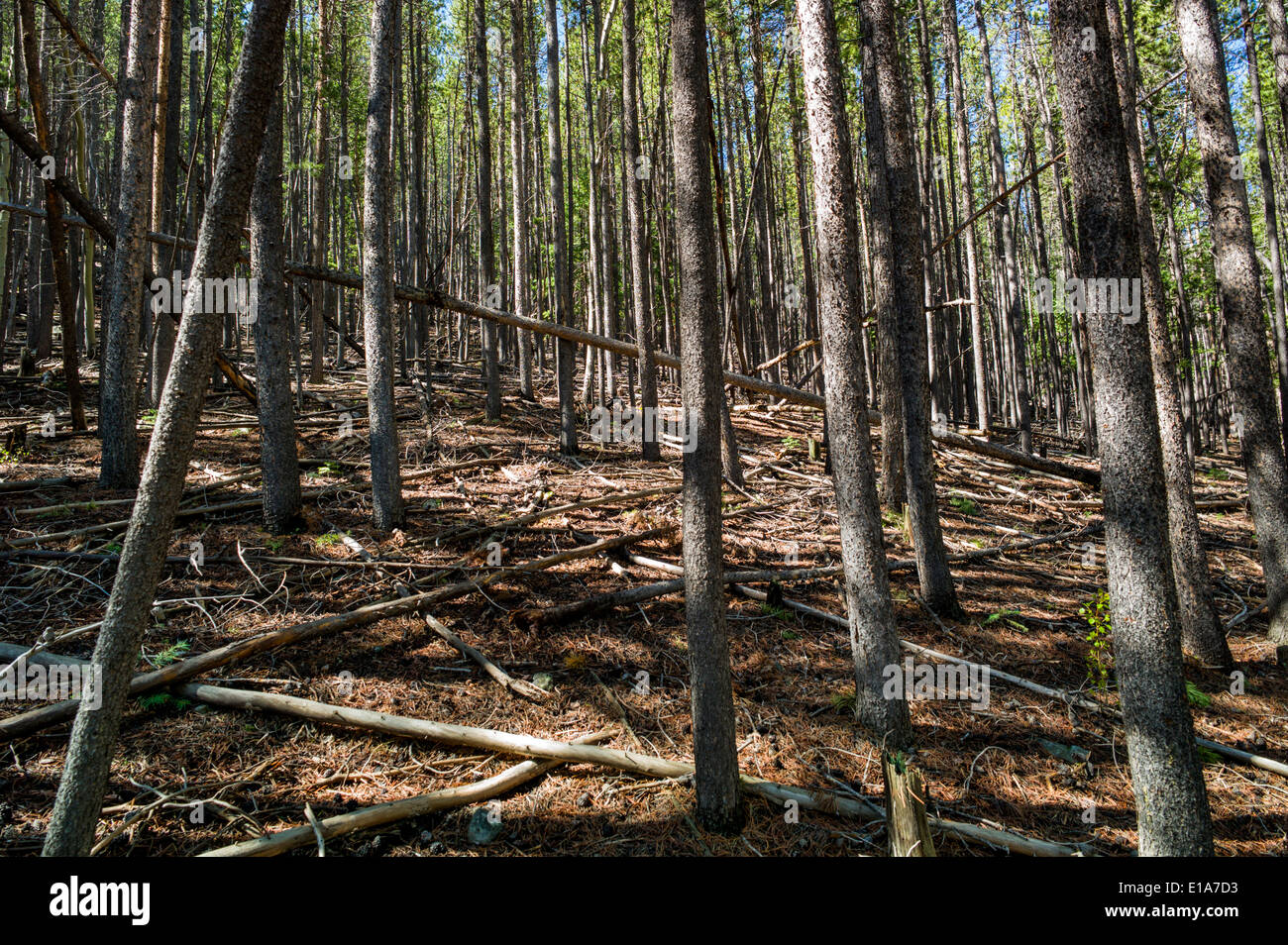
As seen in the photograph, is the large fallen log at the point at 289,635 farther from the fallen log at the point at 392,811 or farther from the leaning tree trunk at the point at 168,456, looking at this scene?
the leaning tree trunk at the point at 168,456

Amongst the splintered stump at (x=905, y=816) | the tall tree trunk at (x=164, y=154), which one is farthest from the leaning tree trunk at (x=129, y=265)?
the splintered stump at (x=905, y=816)

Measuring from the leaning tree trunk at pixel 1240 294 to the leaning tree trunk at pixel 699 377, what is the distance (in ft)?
17.9

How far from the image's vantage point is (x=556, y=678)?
4.46 metres

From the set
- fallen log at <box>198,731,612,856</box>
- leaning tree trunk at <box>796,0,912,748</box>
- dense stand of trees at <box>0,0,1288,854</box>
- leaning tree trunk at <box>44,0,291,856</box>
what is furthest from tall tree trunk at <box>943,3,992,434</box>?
leaning tree trunk at <box>44,0,291,856</box>

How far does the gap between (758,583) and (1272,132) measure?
83.4ft

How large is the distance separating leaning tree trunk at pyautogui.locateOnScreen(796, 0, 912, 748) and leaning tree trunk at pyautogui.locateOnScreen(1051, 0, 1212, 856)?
3.67 feet

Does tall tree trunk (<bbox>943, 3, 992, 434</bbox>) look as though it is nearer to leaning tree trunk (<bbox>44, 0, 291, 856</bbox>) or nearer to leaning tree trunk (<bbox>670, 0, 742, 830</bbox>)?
leaning tree trunk (<bbox>670, 0, 742, 830</bbox>)

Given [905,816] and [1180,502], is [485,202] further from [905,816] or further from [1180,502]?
[905,816]

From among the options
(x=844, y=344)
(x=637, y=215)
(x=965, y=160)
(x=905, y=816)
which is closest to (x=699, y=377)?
(x=844, y=344)

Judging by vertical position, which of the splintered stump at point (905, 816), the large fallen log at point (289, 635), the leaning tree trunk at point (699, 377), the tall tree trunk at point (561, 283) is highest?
the tall tree trunk at point (561, 283)

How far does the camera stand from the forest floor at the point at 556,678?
3229 mm

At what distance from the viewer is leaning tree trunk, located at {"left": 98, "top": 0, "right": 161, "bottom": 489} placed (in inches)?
255

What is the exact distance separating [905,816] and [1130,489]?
5.92 feet
